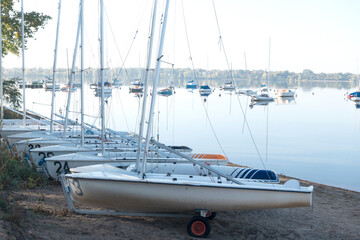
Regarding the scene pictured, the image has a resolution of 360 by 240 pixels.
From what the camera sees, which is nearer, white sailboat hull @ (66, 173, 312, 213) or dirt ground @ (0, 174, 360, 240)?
dirt ground @ (0, 174, 360, 240)

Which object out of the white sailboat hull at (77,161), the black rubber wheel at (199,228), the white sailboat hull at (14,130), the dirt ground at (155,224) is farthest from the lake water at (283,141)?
the black rubber wheel at (199,228)

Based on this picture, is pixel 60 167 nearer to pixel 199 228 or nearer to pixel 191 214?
pixel 191 214

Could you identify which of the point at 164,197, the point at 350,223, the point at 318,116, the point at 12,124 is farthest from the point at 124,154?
the point at 318,116

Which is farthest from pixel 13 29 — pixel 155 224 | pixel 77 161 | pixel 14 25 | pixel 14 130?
pixel 155 224

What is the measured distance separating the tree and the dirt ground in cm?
1728

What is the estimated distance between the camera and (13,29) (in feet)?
87.5

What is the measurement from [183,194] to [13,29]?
2152 centimetres

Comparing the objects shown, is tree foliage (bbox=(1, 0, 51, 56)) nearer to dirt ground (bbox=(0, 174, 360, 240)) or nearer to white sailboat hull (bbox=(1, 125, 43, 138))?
white sailboat hull (bbox=(1, 125, 43, 138))

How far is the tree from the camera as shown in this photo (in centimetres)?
2642

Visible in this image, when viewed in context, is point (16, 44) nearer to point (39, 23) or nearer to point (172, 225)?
point (39, 23)

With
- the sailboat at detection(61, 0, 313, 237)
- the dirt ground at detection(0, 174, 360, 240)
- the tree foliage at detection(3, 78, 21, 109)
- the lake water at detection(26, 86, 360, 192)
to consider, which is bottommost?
the lake water at detection(26, 86, 360, 192)

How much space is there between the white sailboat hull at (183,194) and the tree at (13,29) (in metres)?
20.2

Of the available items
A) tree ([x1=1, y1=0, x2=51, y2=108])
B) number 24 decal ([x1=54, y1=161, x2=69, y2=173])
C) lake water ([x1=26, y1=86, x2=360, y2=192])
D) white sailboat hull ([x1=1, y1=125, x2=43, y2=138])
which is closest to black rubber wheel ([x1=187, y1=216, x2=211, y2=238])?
lake water ([x1=26, y1=86, x2=360, y2=192])

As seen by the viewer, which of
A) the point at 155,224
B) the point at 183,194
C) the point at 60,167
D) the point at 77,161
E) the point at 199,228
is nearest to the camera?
the point at 183,194
